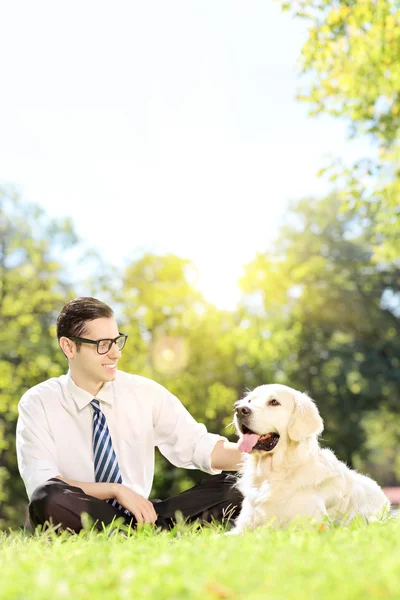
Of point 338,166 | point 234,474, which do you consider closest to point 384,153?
point 338,166

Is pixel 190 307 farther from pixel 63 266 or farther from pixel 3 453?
pixel 3 453

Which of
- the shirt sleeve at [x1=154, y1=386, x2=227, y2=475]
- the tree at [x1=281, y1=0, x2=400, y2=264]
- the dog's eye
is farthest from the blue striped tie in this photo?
the tree at [x1=281, y1=0, x2=400, y2=264]

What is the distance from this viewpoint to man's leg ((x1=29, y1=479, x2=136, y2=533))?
175 inches

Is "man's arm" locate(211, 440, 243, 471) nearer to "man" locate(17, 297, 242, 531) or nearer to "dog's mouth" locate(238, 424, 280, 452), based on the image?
"man" locate(17, 297, 242, 531)

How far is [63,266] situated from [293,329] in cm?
1092

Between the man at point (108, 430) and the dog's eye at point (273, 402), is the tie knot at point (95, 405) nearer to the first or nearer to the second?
the man at point (108, 430)

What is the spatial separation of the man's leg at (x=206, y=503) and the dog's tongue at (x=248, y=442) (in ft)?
2.24

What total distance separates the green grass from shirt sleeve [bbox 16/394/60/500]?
1060 mm

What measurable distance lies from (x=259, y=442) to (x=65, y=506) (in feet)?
4.50

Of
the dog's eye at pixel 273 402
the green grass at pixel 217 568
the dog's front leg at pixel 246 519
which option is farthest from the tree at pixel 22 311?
the green grass at pixel 217 568

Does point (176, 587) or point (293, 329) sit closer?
point (176, 587)

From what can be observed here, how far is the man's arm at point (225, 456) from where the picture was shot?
208 inches

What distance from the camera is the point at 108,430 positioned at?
536cm

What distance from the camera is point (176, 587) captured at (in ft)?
7.48
